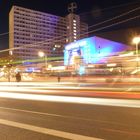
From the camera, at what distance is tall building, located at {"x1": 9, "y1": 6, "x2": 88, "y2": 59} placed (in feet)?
474

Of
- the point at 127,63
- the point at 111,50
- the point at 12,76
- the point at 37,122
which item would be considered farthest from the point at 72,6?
the point at 37,122

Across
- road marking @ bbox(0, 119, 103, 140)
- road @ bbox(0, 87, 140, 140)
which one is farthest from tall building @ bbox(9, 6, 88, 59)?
road marking @ bbox(0, 119, 103, 140)

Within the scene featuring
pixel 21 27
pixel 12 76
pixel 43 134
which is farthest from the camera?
pixel 21 27

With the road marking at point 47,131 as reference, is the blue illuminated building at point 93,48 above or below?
above

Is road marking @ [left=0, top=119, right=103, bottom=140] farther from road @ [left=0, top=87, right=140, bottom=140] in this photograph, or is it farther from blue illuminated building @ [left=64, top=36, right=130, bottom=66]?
blue illuminated building @ [left=64, top=36, right=130, bottom=66]

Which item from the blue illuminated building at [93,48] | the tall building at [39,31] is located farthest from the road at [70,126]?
the tall building at [39,31]

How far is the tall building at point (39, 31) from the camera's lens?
14450 cm

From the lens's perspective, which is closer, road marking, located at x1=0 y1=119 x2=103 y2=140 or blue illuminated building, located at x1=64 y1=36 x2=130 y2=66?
road marking, located at x1=0 y1=119 x2=103 y2=140

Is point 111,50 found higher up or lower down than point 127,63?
higher up

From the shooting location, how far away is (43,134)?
7117 mm

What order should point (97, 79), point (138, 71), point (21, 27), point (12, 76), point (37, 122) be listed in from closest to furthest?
point (37, 122)
point (138, 71)
point (97, 79)
point (12, 76)
point (21, 27)

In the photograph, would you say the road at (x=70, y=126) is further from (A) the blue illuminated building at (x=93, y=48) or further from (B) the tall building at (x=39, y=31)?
(B) the tall building at (x=39, y=31)

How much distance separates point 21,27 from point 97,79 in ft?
384

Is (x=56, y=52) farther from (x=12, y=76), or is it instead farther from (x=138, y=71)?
(x=138, y=71)
